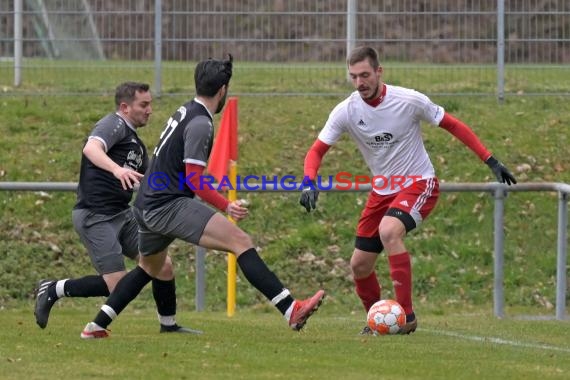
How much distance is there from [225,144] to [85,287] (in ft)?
7.18

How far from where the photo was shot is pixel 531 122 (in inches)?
691

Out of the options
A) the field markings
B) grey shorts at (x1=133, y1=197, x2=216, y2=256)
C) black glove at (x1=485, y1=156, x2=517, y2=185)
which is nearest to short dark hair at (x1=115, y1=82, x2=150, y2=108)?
grey shorts at (x1=133, y1=197, x2=216, y2=256)

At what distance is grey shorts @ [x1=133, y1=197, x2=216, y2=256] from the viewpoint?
30.2ft

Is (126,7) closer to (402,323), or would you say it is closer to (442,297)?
(442,297)

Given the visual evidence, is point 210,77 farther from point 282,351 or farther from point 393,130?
point 282,351

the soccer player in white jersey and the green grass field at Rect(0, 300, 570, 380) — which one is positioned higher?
the soccer player in white jersey

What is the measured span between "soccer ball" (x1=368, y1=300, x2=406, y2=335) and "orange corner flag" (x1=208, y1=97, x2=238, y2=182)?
2329 millimetres

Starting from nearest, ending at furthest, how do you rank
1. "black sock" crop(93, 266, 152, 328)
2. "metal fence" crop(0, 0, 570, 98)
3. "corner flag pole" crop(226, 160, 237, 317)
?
"black sock" crop(93, 266, 152, 328)
"corner flag pole" crop(226, 160, 237, 317)
"metal fence" crop(0, 0, 570, 98)

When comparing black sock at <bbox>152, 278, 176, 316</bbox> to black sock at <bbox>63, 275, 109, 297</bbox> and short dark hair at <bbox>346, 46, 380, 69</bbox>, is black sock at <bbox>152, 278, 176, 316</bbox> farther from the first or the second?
short dark hair at <bbox>346, 46, 380, 69</bbox>

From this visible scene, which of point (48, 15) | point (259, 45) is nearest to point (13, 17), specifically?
point (48, 15)

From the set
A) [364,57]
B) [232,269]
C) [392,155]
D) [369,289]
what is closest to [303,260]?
[232,269]

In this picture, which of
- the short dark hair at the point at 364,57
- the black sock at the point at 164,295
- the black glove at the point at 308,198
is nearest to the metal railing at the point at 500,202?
the short dark hair at the point at 364,57

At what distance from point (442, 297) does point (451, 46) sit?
16.8ft

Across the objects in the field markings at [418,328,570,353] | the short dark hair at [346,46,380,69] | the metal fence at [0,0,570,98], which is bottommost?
the field markings at [418,328,570,353]
